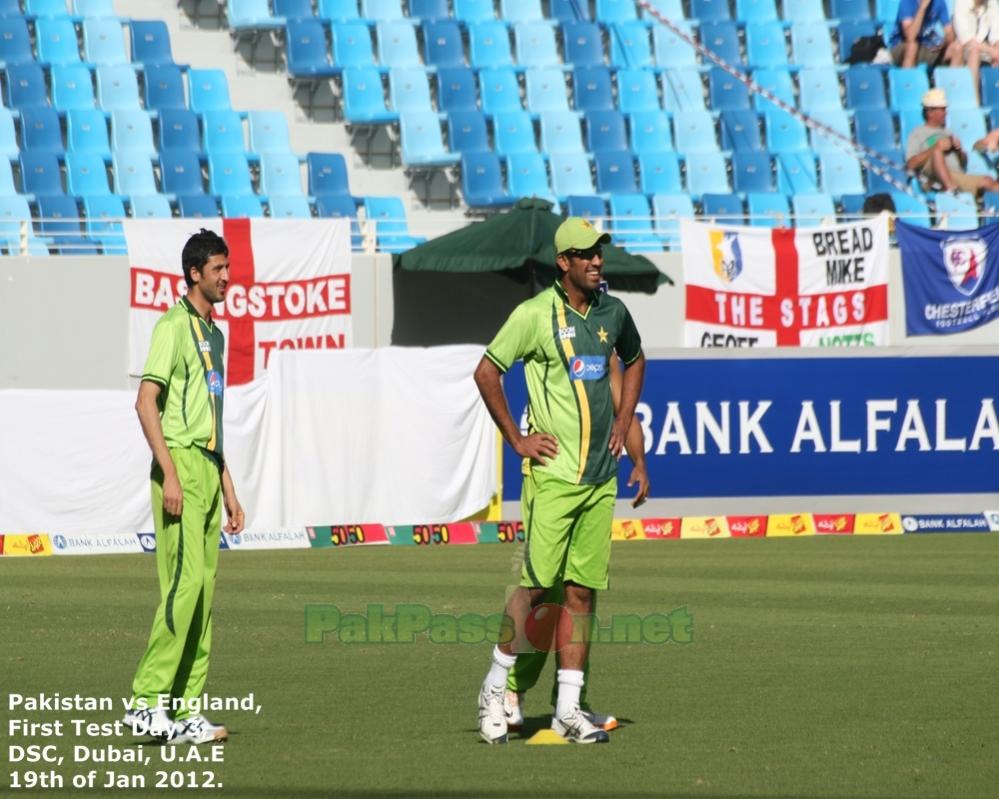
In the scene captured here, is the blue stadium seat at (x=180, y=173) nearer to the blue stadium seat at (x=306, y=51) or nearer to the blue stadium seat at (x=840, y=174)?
the blue stadium seat at (x=306, y=51)

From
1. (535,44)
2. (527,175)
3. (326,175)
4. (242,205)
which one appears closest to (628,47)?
(535,44)

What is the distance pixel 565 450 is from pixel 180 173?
18.2m

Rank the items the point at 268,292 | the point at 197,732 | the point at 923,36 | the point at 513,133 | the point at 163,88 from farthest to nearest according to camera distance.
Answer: the point at 923,36, the point at 513,133, the point at 163,88, the point at 268,292, the point at 197,732

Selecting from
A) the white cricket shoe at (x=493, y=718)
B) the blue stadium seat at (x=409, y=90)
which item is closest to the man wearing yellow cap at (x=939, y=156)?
the blue stadium seat at (x=409, y=90)

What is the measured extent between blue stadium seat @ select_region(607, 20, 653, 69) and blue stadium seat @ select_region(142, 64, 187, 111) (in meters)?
6.96

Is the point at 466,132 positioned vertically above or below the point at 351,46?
below

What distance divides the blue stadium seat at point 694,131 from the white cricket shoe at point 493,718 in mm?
21327

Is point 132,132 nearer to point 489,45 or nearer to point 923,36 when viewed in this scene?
point 489,45

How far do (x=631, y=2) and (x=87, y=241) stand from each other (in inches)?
396

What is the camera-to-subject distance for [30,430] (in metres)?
A: 18.8

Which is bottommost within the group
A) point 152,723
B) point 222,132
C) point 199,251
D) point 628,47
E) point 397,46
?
point 152,723

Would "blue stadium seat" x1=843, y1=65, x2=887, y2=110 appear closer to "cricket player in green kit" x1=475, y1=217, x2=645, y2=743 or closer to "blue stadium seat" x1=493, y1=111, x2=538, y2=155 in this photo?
"blue stadium seat" x1=493, y1=111, x2=538, y2=155

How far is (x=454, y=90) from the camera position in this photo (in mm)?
27828

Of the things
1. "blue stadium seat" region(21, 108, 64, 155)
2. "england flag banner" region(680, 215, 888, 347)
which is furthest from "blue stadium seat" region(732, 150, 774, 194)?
"blue stadium seat" region(21, 108, 64, 155)
